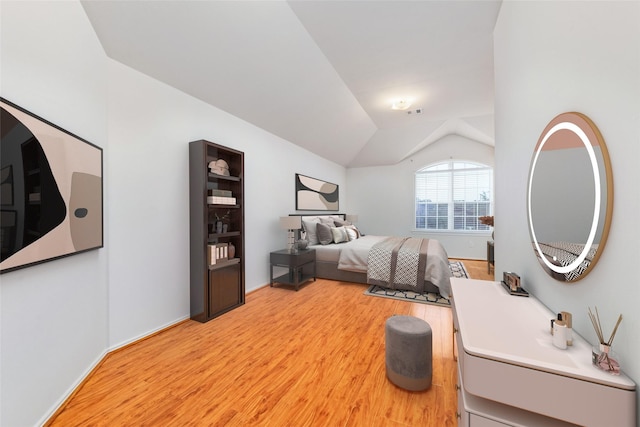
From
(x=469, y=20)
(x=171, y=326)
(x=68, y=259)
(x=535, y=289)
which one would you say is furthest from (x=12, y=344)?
(x=469, y=20)

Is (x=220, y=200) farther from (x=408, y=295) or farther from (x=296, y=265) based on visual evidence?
(x=408, y=295)

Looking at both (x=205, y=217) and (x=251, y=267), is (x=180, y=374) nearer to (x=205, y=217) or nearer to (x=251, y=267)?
(x=205, y=217)

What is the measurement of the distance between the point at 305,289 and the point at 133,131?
2.90m

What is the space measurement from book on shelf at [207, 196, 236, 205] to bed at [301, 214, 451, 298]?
5.61 ft

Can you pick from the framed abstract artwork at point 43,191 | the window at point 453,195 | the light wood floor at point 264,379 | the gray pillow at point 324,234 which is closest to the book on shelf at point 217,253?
the light wood floor at point 264,379

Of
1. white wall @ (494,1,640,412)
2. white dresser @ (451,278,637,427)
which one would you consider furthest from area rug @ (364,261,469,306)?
white dresser @ (451,278,637,427)

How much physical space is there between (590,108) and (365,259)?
10.6 feet

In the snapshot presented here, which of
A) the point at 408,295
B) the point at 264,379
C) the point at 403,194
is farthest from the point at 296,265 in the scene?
the point at 403,194

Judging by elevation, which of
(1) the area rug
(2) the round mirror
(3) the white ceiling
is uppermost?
(3) the white ceiling

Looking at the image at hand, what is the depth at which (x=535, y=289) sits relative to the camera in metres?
1.46

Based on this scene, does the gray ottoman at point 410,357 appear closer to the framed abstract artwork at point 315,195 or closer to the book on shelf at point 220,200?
the book on shelf at point 220,200

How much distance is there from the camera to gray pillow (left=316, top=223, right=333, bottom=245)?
Answer: 15.1 ft

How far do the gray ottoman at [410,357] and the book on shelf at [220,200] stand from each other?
2.24m

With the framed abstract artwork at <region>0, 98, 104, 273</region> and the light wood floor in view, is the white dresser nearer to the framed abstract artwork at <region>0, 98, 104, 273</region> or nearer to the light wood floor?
the light wood floor
